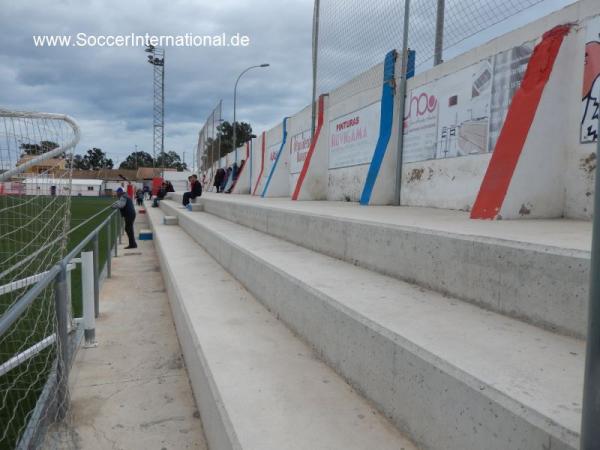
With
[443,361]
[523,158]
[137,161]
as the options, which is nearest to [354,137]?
[523,158]

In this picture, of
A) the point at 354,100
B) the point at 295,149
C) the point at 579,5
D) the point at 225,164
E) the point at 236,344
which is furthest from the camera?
the point at 225,164

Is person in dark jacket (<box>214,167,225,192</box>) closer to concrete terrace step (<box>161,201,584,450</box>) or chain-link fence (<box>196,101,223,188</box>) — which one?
chain-link fence (<box>196,101,223,188</box>)

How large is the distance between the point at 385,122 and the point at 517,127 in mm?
2908

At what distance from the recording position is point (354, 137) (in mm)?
7582

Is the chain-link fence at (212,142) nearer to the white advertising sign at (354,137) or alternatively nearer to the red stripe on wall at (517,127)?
the white advertising sign at (354,137)

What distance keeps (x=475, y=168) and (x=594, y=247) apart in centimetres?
412

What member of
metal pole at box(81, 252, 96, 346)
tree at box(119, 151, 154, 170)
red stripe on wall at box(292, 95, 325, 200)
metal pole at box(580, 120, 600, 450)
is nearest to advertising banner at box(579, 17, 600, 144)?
metal pole at box(580, 120, 600, 450)

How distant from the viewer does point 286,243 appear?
4.44 m

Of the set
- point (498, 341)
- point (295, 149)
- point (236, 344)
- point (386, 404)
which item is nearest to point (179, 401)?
point (236, 344)

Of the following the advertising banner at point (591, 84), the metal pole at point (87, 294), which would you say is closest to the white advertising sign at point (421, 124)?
the advertising banner at point (591, 84)

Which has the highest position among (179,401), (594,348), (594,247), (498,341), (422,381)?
(594,247)

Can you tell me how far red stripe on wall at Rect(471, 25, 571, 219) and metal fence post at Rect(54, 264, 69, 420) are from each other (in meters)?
2.98

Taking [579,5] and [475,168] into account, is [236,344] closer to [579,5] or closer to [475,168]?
[475,168]

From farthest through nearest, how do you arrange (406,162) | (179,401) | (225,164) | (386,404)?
(225,164)
(406,162)
(179,401)
(386,404)
